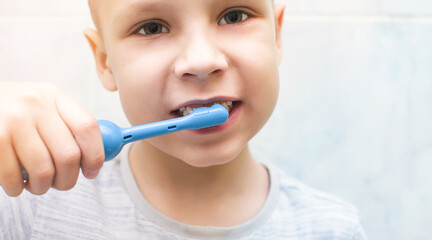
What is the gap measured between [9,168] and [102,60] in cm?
27

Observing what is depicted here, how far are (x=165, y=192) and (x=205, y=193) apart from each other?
50 mm

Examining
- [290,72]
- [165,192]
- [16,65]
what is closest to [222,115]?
[165,192]

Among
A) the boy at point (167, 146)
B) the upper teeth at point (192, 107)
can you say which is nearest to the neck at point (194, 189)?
the boy at point (167, 146)

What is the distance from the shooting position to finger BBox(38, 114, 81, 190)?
1.06 feet

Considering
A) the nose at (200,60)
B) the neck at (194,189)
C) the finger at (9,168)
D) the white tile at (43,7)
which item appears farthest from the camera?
the white tile at (43,7)

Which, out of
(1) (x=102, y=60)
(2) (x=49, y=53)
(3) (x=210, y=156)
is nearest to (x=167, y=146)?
(3) (x=210, y=156)

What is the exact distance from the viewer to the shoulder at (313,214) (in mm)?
570

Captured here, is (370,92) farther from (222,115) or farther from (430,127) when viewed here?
(222,115)

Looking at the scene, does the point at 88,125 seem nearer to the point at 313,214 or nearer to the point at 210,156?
the point at 210,156

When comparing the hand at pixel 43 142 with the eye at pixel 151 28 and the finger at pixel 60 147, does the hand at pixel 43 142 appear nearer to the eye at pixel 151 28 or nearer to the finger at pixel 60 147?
the finger at pixel 60 147

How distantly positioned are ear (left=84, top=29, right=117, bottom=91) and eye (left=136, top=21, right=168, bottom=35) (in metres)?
0.09

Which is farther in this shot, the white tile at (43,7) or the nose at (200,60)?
the white tile at (43,7)

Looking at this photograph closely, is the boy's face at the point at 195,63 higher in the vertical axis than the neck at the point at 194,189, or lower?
higher

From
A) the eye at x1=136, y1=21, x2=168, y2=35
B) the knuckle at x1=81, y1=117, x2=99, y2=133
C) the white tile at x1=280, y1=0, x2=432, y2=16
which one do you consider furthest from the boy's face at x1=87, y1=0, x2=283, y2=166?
the white tile at x1=280, y1=0, x2=432, y2=16
